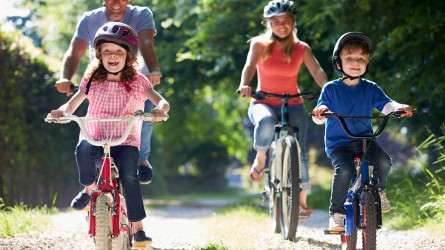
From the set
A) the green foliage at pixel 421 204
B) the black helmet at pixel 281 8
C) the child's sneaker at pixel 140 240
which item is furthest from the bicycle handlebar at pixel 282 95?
the child's sneaker at pixel 140 240

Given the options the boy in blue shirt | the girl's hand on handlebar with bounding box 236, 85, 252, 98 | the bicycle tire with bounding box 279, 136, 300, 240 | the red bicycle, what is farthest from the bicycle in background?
the red bicycle

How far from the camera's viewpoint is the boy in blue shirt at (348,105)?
5.85 meters

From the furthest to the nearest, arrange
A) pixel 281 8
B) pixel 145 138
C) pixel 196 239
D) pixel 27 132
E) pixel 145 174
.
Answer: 1. pixel 27 132
2. pixel 196 239
3. pixel 281 8
4. pixel 145 138
5. pixel 145 174

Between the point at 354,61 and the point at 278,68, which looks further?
the point at 278,68

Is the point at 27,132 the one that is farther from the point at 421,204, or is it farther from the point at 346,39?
the point at 346,39

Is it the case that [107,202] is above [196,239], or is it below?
above

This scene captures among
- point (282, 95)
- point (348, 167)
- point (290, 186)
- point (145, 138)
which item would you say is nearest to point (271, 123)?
point (282, 95)

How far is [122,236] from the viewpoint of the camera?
18.4 ft

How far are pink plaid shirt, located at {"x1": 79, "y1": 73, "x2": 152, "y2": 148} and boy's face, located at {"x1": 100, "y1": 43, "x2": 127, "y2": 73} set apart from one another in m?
0.11

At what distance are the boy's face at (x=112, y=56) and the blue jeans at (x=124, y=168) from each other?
533 millimetres

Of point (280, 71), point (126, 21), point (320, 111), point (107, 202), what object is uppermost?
point (126, 21)

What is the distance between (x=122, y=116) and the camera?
5.91 m

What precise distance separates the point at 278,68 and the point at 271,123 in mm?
498

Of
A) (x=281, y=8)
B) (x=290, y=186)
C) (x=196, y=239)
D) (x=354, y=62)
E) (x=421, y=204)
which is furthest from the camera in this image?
(x=421, y=204)
